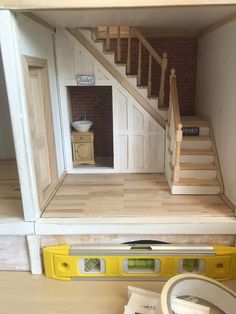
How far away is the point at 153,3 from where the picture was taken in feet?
7.62

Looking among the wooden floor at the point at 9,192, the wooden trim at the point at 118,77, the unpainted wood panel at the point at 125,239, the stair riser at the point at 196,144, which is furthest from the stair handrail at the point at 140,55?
the wooden floor at the point at 9,192

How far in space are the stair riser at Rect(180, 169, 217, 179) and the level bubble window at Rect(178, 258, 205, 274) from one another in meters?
1.19

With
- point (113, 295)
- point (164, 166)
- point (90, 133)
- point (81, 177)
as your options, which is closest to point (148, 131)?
point (164, 166)

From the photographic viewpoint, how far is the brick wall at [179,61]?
15.9 ft

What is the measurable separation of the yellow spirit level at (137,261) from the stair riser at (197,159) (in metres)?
1.31

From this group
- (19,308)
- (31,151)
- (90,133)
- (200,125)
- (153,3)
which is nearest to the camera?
(153,3)

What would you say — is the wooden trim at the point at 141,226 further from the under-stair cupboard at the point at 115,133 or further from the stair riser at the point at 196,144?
the stair riser at the point at 196,144

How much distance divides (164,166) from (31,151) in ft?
7.72

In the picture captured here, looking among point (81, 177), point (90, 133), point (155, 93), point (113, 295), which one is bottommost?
point (113, 295)

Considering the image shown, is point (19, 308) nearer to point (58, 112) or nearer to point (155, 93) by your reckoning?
point (58, 112)

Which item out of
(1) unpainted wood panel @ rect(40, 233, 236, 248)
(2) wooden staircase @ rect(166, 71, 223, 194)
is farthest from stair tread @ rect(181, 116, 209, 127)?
(1) unpainted wood panel @ rect(40, 233, 236, 248)

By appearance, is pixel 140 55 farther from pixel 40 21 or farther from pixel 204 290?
pixel 204 290

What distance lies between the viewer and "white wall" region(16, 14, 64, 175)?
282 cm

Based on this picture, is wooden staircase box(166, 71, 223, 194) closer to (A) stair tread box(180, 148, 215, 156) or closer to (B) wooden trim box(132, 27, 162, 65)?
(A) stair tread box(180, 148, 215, 156)
